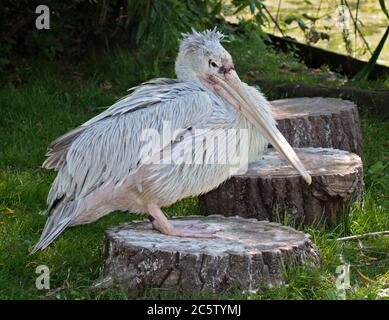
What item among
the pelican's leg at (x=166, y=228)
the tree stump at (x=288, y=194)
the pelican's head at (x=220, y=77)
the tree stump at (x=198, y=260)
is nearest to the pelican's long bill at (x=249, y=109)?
the pelican's head at (x=220, y=77)

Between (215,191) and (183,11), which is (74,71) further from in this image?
(215,191)

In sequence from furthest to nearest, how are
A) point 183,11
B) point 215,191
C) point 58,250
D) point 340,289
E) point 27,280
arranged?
point 183,11 < point 215,191 < point 58,250 < point 27,280 < point 340,289

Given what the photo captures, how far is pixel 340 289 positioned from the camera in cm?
446

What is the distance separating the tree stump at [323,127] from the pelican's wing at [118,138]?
5.38 feet

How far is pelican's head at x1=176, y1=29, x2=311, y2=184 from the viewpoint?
4.93 metres

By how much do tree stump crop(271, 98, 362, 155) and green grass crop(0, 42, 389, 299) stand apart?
1.00 feet

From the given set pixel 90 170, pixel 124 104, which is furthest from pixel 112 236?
pixel 124 104

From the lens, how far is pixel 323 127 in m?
6.42

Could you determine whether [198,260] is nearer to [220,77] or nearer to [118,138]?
[118,138]

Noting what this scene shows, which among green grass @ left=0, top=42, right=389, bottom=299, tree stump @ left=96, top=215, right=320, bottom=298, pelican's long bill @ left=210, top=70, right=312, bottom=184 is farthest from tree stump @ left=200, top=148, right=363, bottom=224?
tree stump @ left=96, top=215, right=320, bottom=298

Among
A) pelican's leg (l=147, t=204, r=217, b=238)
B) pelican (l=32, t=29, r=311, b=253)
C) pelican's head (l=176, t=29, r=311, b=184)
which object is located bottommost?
pelican's leg (l=147, t=204, r=217, b=238)

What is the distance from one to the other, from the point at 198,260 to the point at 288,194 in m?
1.20

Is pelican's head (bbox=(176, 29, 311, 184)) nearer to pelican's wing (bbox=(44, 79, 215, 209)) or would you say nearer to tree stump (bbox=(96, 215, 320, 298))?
pelican's wing (bbox=(44, 79, 215, 209))

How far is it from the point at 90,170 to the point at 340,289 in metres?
1.43
